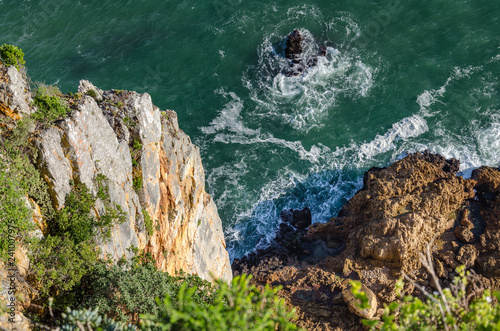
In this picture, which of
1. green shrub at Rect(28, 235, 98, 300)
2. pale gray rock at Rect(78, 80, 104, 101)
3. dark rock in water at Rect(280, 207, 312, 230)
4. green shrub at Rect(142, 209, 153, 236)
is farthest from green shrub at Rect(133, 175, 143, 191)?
dark rock in water at Rect(280, 207, 312, 230)

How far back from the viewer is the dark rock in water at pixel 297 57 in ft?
172

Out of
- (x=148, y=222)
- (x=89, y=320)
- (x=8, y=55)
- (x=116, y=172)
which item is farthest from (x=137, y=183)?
(x=89, y=320)

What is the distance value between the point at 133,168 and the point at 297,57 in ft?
114

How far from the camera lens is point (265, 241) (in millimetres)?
42062

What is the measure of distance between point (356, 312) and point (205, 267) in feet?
40.7

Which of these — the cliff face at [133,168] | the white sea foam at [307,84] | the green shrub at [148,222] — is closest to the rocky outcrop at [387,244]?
the cliff face at [133,168]

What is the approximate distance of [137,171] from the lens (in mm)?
25266

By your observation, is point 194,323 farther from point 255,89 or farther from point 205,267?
point 255,89

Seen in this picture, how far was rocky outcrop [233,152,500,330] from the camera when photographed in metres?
30.8

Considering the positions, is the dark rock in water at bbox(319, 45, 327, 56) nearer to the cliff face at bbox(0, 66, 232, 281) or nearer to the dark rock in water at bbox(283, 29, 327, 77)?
the dark rock in water at bbox(283, 29, 327, 77)

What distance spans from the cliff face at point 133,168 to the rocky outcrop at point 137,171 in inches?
2.1

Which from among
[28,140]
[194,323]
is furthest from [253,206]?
[194,323]

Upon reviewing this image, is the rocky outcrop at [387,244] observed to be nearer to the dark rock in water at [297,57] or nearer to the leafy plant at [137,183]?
the leafy plant at [137,183]

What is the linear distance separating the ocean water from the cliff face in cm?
1243
